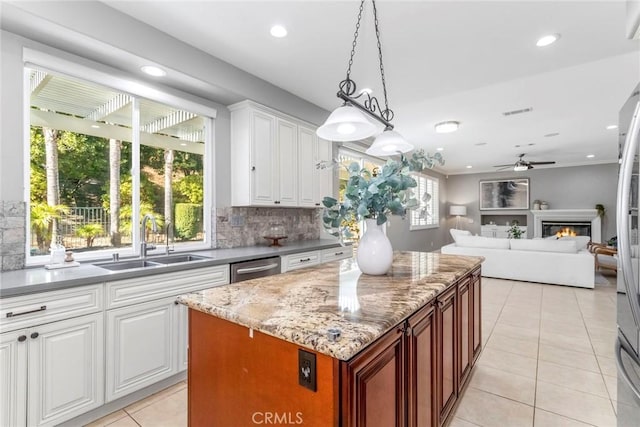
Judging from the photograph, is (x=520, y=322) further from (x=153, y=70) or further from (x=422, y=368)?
(x=153, y=70)

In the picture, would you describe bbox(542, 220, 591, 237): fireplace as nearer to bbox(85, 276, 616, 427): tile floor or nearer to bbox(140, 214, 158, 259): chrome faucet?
bbox(85, 276, 616, 427): tile floor

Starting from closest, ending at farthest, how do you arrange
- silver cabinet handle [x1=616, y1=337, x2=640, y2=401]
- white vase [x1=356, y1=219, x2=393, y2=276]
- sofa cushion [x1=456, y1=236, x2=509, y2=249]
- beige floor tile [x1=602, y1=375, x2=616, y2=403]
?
silver cabinet handle [x1=616, y1=337, x2=640, y2=401] → white vase [x1=356, y1=219, x2=393, y2=276] → beige floor tile [x1=602, y1=375, x2=616, y2=403] → sofa cushion [x1=456, y1=236, x2=509, y2=249]

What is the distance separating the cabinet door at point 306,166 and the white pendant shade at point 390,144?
159 cm

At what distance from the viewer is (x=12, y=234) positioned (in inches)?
77.5

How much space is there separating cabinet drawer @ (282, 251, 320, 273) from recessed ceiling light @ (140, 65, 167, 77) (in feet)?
6.46

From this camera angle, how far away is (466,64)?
2.98m

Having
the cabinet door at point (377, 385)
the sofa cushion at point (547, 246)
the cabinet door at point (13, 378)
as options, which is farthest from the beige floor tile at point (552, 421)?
the sofa cushion at point (547, 246)

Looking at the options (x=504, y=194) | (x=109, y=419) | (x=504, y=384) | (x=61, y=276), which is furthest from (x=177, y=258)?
(x=504, y=194)

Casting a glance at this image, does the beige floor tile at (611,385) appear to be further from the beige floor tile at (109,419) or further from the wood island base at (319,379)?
the beige floor tile at (109,419)

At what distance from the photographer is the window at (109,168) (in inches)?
87.0

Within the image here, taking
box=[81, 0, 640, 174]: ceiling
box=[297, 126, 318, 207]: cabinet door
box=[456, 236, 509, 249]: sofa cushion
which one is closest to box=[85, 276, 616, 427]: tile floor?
box=[456, 236, 509, 249]: sofa cushion

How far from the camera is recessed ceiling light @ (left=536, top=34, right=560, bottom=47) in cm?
252

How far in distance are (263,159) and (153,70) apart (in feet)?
4.17

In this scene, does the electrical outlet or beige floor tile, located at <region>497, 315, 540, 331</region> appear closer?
the electrical outlet
